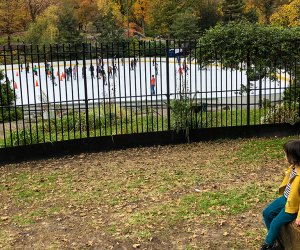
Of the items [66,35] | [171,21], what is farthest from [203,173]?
[171,21]

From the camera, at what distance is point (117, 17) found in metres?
63.6

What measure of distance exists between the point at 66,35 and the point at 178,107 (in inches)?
1614

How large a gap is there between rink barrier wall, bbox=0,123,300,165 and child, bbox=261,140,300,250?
229 inches

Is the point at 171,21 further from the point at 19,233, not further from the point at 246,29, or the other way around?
the point at 19,233

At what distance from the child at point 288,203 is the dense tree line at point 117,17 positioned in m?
43.0

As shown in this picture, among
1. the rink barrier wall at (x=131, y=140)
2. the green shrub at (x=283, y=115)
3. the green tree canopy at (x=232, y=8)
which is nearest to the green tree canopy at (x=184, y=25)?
the green tree canopy at (x=232, y=8)

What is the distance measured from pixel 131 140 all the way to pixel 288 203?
6.20 m

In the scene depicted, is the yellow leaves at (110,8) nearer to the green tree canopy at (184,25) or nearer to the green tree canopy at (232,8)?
the green tree canopy at (184,25)

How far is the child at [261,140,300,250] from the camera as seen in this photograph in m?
4.22

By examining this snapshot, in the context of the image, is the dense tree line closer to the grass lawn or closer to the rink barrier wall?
the rink barrier wall

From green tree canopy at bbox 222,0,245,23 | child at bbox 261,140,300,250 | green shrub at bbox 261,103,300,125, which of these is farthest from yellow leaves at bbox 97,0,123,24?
child at bbox 261,140,300,250

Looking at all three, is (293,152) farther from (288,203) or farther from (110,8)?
(110,8)

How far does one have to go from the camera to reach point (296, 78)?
1135 centimetres

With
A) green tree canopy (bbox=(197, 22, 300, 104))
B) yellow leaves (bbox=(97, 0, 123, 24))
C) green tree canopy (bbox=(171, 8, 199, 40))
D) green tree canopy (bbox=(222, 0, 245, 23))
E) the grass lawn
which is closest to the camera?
the grass lawn
